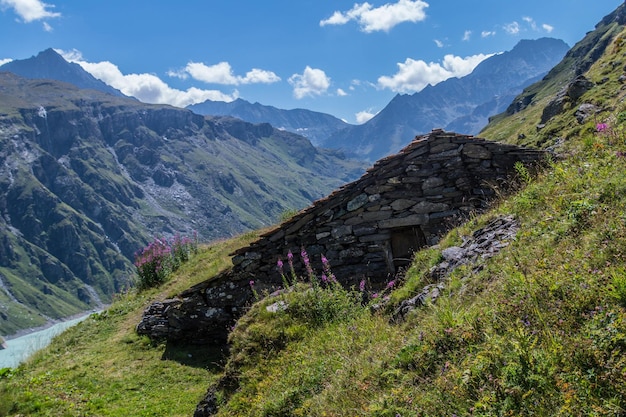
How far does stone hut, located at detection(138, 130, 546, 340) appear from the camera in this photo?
12703 millimetres

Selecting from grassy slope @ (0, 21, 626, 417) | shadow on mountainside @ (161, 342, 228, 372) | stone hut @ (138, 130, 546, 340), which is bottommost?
shadow on mountainside @ (161, 342, 228, 372)

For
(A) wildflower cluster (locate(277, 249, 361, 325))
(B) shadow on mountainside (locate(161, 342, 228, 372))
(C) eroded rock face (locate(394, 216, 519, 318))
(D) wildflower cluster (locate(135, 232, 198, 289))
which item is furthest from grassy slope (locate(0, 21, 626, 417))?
(D) wildflower cluster (locate(135, 232, 198, 289))

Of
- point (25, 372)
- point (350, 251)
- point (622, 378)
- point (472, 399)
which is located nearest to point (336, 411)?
point (472, 399)

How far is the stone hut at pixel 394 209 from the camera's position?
12703 mm

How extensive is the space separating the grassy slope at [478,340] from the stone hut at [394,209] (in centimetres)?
350

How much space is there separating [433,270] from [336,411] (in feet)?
12.0

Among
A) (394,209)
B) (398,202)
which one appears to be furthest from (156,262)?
(398,202)

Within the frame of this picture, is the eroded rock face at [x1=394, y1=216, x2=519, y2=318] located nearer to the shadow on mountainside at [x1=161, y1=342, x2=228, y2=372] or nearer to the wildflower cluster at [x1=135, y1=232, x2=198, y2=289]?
the shadow on mountainside at [x1=161, y1=342, x2=228, y2=372]

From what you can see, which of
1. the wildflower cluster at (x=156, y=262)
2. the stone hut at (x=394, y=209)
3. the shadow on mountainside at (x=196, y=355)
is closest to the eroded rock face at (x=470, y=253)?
the stone hut at (x=394, y=209)

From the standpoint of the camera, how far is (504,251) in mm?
6234

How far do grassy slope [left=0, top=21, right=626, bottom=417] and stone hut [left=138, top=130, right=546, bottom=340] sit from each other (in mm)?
3496

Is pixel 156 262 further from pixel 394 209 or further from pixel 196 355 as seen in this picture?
pixel 394 209

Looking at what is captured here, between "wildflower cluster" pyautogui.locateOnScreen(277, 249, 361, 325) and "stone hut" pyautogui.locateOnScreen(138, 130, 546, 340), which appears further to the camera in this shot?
"stone hut" pyautogui.locateOnScreen(138, 130, 546, 340)

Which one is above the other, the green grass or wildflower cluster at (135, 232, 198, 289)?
wildflower cluster at (135, 232, 198, 289)
